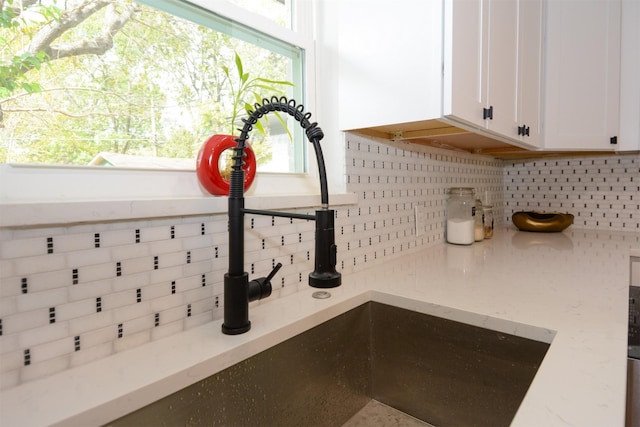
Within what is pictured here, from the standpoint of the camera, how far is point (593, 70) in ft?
6.26

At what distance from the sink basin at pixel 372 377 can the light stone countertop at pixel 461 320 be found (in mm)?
31

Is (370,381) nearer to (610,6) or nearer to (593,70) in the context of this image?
(593,70)

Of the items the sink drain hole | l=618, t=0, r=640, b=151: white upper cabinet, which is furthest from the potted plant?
l=618, t=0, r=640, b=151: white upper cabinet

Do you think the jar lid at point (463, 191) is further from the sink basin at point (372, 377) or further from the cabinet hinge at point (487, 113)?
the sink basin at point (372, 377)

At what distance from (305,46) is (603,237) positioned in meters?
1.93

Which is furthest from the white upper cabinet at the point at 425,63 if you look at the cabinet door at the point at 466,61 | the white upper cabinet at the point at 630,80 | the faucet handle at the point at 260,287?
the white upper cabinet at the point at 630,80

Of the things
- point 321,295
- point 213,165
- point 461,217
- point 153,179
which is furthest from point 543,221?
point 153,179

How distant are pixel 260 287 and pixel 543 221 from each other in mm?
2042

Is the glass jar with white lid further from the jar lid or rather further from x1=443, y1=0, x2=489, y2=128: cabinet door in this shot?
x1=443, y1=0, x2=489, y2=128: cabinet door

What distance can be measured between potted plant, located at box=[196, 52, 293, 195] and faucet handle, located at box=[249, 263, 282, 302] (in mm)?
235

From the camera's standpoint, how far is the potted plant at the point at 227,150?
0.82m

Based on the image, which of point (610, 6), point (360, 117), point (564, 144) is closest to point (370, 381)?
point (360, 117)

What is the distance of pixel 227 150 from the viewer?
841 mm

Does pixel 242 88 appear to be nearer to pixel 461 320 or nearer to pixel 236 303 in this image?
pixel 236 303
